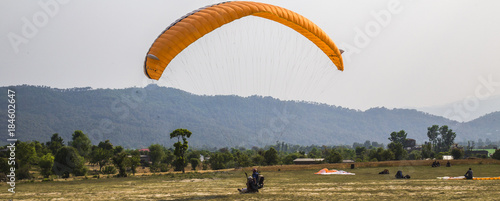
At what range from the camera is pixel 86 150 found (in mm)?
82188

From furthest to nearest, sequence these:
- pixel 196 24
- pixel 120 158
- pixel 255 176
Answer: pixel 120 158, pixel 255 176, pixel 196 24

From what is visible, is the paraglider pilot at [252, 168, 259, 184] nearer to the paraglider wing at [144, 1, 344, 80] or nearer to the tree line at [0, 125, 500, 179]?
the paraglider wing at [144, 1, 344, 80]

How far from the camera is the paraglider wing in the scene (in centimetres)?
1417

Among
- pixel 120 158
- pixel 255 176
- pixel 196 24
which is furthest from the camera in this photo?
pixel 120 158

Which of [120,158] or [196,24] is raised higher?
[196,24]

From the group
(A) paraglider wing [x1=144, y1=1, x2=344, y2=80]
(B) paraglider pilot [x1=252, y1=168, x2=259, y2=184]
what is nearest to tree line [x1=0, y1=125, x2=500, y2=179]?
(B) paraglider pilot [x1=252, y1=168, x2=259, y2=184]

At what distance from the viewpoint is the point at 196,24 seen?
47.5ft

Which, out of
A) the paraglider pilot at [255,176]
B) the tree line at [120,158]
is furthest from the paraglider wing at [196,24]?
the tree line at [120,158]

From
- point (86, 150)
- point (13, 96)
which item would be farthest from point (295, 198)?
point (86, 150)

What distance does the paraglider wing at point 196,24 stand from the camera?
1417 centimetres

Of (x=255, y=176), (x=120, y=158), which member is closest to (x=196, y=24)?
(x=255, y=176)

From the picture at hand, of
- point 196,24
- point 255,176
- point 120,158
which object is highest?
point 196,24

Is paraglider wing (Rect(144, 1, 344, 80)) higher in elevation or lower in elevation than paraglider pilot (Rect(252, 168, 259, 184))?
higher

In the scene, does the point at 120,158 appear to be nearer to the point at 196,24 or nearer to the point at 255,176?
the point at 255,176
